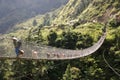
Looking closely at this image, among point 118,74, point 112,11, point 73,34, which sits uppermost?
point 112,11

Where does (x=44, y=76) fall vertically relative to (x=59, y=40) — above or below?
below

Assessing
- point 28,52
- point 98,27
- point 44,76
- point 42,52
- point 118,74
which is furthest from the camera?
point 98,27

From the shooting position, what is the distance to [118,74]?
54562 millimetres

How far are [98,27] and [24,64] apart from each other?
1419 inches

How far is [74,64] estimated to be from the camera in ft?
202

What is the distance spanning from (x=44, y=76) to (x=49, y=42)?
731 inches

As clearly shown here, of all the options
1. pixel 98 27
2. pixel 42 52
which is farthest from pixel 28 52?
pixel 98 27

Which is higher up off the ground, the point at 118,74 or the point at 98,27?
the point at 98,27

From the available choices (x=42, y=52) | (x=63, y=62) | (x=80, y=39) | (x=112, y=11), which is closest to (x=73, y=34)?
(x=80, y=39)

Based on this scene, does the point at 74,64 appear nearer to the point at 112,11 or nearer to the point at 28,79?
the point at 28,79

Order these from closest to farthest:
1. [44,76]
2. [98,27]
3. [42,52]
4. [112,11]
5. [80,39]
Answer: [42,52], [44,76], [80,39], [98,27], [112,11]

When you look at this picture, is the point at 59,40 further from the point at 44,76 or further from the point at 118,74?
the point at 118,74

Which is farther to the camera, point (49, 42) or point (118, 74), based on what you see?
point (49, 42)

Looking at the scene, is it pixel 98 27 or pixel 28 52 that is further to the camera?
pixel 98 27
